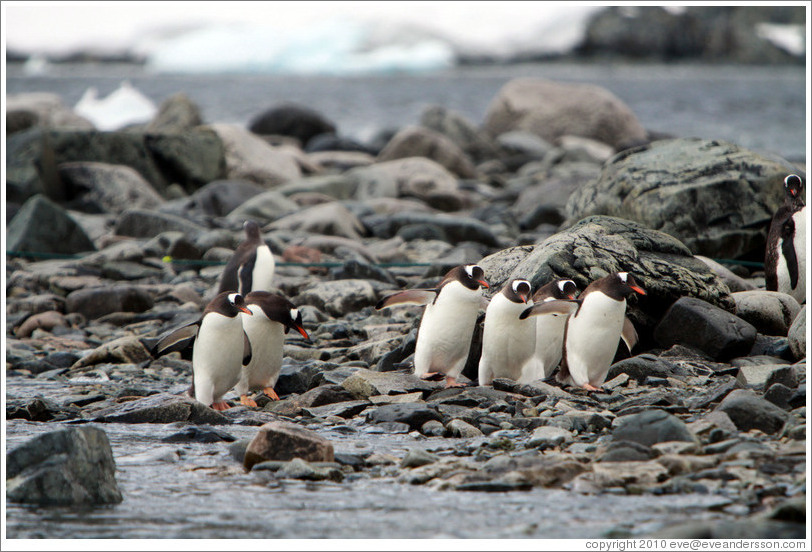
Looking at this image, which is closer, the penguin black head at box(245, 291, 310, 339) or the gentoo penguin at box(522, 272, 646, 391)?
the gentoo penguin at box(522, 272, 646, 391)

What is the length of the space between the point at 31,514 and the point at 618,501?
2033mm

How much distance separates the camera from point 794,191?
24.0 feet

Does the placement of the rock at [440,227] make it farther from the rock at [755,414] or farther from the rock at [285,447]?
the rock at [285,447]

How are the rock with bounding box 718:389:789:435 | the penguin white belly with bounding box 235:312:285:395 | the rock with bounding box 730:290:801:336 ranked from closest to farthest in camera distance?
the rock with bounding box 718:389:789:435, the penguin white belly with bounding box 235:312:285:395, the rock with bounding box 730:290:801:336

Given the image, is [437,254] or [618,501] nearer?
[618,501]

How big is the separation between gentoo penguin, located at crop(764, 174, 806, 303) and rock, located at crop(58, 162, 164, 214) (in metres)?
9.02

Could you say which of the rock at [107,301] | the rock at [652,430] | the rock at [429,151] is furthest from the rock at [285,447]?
the rock at [429,151]

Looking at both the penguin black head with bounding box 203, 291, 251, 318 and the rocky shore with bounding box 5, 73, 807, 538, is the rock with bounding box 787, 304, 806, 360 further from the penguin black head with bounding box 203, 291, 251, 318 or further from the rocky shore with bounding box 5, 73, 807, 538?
the penguin black head with bounding box 203, 291, 251, 318

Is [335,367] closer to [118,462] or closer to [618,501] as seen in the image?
[118,462]

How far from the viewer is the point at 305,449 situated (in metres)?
4.01

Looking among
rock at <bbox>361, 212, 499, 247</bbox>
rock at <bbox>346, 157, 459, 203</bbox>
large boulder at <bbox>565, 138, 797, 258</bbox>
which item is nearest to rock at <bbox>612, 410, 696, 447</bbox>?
large boulder at <bbox>565, 138, 797, 258</bbox>

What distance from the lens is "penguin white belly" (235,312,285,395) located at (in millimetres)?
5656

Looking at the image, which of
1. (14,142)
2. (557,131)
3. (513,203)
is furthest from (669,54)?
(14,142)

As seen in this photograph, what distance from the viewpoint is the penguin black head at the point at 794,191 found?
7285 mm
